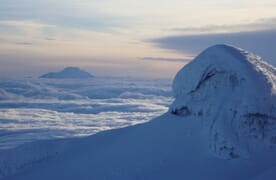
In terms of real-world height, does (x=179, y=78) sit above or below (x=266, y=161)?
above

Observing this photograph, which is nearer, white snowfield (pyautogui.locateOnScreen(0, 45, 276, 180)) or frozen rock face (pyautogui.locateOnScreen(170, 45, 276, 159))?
white snowfield (pyautogui.locateOnScreen(0, 45, 276, 180))

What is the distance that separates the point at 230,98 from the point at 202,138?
2190 mm

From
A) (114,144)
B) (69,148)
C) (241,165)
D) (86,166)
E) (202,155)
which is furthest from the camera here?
(69,148)

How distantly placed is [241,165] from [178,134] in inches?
159

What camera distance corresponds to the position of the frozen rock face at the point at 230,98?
19.6 meters

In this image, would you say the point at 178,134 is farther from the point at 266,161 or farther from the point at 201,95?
the point at 266,161

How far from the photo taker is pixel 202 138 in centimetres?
2061

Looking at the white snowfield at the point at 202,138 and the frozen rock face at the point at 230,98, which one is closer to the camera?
the white snowfield at the point at 202,138

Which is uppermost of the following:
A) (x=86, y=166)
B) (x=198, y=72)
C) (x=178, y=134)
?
(x=198, y=72)

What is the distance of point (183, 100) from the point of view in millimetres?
22672

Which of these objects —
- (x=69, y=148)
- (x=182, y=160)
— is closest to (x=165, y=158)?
(x=182, y=160)

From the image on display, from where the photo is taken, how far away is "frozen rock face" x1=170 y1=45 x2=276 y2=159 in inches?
771

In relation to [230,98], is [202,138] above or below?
below

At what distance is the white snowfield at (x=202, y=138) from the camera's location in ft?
62.7
